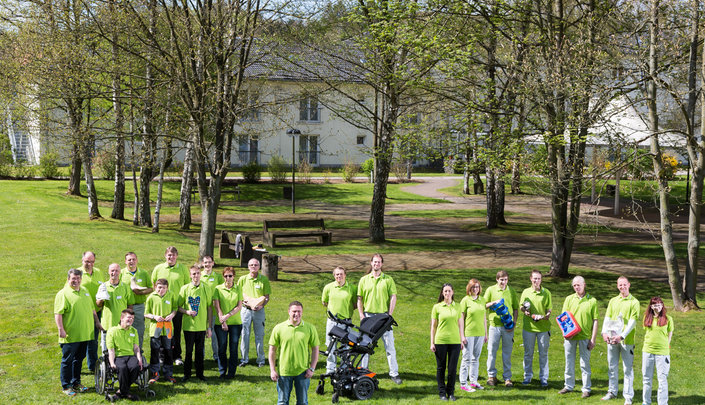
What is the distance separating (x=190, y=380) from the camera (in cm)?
1014

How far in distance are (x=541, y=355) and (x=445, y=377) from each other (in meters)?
1.52

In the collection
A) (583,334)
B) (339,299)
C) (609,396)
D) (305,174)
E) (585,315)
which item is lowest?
(609,396)

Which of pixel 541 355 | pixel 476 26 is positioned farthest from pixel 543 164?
pixel 541 355

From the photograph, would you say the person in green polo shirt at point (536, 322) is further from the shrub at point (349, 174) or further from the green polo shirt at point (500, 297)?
the shrub at point (349, 174)

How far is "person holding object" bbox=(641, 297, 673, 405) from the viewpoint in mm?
9188

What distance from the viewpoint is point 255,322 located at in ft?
36.0

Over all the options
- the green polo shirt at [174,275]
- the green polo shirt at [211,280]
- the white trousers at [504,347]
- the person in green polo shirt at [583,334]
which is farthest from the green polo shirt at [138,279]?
the person in green polo shirt at [583,334]

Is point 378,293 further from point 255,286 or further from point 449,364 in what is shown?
point 255,286

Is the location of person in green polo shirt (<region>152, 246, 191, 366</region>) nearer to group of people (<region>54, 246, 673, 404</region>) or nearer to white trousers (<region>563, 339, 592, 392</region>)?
group of people (<region>54, 246, 673, 404</region>)

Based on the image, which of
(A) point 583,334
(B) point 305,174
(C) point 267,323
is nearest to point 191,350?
(C) point 267,323

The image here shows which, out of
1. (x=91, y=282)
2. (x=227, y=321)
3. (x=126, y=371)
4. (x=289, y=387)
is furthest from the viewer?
(x=227, y=321)

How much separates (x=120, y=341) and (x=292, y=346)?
259 centimetres

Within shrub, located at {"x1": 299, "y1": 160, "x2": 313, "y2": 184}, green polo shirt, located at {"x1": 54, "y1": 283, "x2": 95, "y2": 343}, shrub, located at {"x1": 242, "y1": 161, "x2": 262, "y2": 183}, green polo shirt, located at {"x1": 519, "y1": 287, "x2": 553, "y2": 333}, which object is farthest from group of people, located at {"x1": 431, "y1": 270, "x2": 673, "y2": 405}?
shrub, located at {"x1": 299, "y1": 160, "x2": 313, "y2": 184}

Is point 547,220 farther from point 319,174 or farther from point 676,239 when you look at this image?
point 319,174
